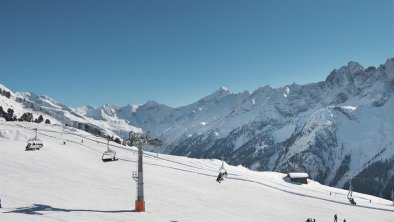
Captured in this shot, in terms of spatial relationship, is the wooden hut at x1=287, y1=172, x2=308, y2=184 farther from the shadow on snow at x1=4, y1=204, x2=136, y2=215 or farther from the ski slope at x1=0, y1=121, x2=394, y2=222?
the shadow on snow at x1=4, y1=204, x2=136, y2=215

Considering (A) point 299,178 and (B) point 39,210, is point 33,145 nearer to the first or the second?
(B) point 39,210

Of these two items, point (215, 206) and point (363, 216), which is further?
point (363, 216)

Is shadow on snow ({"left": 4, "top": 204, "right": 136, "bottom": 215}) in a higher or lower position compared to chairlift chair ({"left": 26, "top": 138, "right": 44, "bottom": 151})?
lower

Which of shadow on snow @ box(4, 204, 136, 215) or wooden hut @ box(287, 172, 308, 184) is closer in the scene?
shadow on snow @ box(4, 204, 136, 215)

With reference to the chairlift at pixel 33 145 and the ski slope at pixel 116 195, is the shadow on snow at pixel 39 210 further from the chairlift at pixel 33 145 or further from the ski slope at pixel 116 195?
the chairlift at pixel 33 145

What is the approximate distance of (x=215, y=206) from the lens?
2235 inches

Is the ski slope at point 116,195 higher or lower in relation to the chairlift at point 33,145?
lower

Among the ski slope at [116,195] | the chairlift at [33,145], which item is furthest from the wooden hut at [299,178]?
the chairlift at [33,145]

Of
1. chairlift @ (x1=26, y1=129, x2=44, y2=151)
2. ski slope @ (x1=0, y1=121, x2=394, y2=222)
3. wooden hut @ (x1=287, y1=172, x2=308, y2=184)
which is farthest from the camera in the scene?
wooden hut @ (x1=287, y1=172, x2=308, y2=184)

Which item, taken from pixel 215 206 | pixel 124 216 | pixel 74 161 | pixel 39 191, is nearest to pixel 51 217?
pixel 124 216

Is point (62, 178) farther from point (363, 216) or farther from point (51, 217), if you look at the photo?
point (363, 216)

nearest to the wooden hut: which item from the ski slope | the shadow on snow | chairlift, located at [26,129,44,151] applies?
the ski slope

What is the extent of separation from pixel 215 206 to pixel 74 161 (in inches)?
1403

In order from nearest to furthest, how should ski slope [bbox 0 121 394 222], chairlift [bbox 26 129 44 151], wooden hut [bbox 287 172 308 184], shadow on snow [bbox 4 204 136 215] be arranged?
shadow on snow [bbox 4 204 136 215] < ski slope [bbox 0 121 394 222] < chairlift [bbox 26 129 44 151] < wooden hut [bbox 287 172 308 184]
